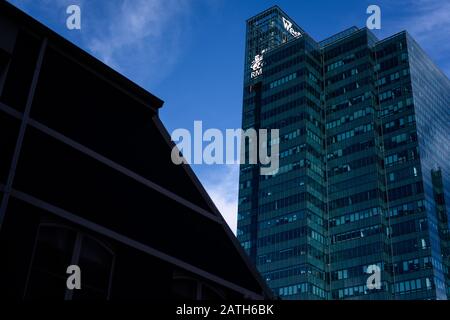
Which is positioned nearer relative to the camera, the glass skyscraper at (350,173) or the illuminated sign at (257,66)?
the glass skyscraper at (350,173)

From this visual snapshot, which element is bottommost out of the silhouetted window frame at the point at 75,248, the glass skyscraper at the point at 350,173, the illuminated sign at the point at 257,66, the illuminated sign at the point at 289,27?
the silhouetted window frame at the point at 75,248

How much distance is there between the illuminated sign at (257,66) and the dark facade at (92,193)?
143379 mm

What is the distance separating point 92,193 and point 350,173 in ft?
403

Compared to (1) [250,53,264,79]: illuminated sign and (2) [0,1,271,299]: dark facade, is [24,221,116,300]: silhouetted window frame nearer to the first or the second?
(2) [0,1,271,299]: dark facade

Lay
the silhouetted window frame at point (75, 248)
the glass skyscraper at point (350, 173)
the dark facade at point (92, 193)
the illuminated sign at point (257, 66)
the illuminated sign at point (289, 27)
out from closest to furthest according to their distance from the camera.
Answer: the silhouetted window frame at point (75, 248) < the dark facade at point (92, 193) < the glass skyscraper at point (350, 173) < the illuminated sign at point (257, 66) < the illuminated sign at point (289, 27)

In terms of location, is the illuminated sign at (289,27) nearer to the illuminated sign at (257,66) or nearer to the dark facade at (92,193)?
the illuminated sign at (257,66)

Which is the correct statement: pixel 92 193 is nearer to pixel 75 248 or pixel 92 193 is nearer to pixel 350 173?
pixel 75 248

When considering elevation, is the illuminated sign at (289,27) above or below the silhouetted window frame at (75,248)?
above

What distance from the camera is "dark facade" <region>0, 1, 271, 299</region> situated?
14.9 m

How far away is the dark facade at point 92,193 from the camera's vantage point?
14883 millimetres

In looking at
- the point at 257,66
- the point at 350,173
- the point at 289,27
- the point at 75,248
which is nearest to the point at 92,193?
the point at 75,248

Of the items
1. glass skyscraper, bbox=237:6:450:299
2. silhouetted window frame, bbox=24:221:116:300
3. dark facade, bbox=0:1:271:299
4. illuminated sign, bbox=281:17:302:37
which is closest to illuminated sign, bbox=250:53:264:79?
glass skyscraper, bbox=237:6:450:299

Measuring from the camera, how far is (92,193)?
55.1 feet

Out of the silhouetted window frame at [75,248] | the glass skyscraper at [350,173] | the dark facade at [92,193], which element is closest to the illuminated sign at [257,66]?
the glass skyscraper at [350,173]
